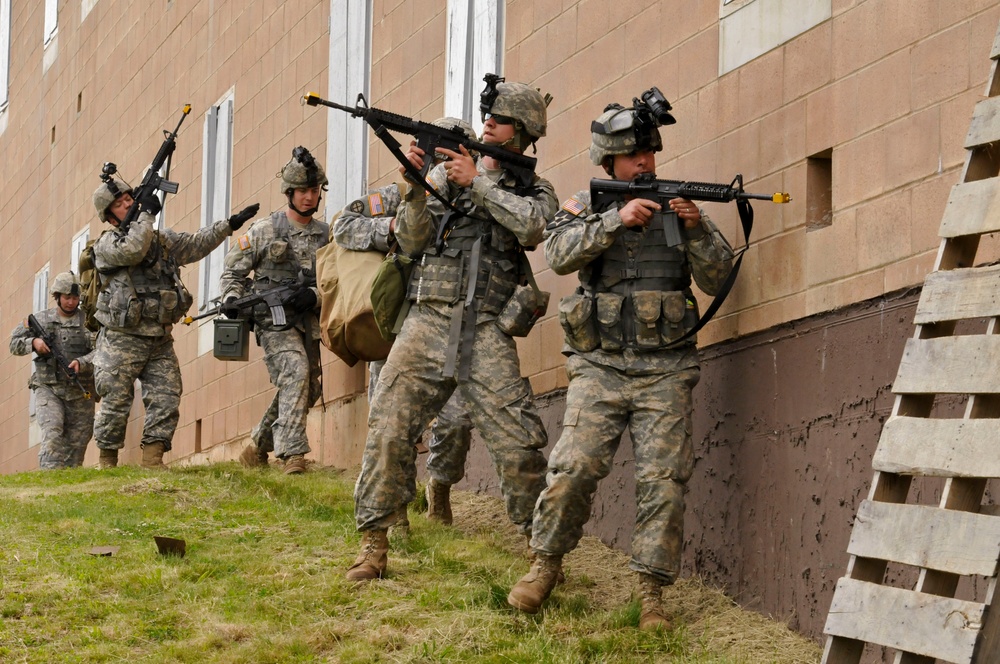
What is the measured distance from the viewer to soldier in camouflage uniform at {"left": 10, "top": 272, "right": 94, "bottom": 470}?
1462 cm

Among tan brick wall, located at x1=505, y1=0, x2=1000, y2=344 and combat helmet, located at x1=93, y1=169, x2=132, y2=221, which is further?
combat helmet, located at x1=93, y1=169, x2=132, y2=221

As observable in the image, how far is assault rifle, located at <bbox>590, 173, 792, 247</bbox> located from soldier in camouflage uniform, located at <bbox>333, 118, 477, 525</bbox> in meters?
0.93

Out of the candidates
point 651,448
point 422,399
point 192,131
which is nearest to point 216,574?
point 422,399

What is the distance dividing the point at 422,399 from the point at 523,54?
3180 millimetres

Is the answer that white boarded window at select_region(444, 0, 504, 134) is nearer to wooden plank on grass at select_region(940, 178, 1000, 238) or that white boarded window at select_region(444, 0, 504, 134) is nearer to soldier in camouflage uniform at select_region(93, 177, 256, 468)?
soldier in camouflage uniform at select_region(93, 177, 256, 468)

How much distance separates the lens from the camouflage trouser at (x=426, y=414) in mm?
7070

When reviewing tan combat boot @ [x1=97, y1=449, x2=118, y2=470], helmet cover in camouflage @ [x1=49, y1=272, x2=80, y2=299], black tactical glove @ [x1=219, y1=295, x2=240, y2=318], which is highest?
helmet cover in camouflage @ [x1=49, y1=272, x2=80, y2=299]

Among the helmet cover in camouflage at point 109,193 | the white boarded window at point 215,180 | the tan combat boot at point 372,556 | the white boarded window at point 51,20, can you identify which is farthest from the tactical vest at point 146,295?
the white boarded window at point 51,20

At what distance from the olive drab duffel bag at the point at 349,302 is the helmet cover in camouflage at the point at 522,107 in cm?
189

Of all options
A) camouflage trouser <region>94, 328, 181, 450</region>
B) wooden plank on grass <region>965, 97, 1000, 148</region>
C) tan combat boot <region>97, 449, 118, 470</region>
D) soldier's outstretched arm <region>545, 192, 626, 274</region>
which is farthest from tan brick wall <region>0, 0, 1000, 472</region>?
tan combat boot <region>97, 449, 118, 470</region>

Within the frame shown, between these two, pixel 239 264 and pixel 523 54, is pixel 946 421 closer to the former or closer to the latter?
pixel 523 54

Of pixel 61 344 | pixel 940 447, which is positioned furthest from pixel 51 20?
pixel 940 447

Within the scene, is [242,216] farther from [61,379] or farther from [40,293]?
[40,293]

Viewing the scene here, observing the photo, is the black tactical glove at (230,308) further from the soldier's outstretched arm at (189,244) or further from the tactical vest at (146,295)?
the soldier's outstretched arm at (189,244)
